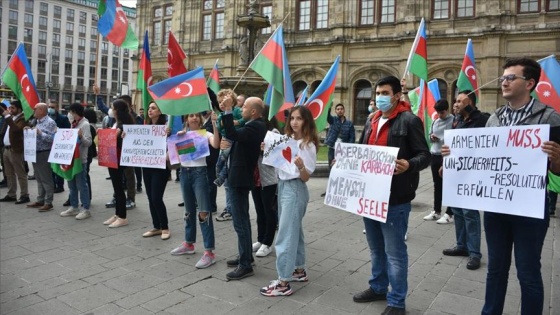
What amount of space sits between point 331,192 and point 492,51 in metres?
21.5

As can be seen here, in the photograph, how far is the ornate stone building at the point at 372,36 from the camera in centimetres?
2189

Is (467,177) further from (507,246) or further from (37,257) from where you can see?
(37,257)

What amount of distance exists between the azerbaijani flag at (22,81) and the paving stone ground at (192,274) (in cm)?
220

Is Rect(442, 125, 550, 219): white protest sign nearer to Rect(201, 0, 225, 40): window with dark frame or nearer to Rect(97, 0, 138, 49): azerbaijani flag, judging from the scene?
Rect(97, 0, 138, 49): azerbaijani flag

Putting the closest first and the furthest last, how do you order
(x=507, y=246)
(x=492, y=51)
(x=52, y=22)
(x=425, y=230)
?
(x=507, y=246) < (x=425, y=230) < (x=492, y=51) < (x=52, y=22)

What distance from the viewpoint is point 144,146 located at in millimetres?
6418

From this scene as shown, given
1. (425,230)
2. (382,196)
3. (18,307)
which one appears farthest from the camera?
(425,230)

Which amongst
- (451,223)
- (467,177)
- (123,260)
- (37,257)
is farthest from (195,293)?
(451,223)

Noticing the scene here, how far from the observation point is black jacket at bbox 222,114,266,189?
14.9ft

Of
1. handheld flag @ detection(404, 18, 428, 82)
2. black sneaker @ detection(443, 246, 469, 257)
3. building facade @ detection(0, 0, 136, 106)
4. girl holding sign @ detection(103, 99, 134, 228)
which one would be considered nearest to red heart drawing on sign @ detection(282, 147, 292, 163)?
black sneaker @ detection(443, 246, 469, 257)

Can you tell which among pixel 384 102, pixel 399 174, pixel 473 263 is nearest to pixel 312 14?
pixel 473 263

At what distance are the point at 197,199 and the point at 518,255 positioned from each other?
3563 millimetres

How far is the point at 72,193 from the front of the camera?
7.73 meters

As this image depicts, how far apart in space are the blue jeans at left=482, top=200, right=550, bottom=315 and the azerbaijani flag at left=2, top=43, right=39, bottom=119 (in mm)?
8049
